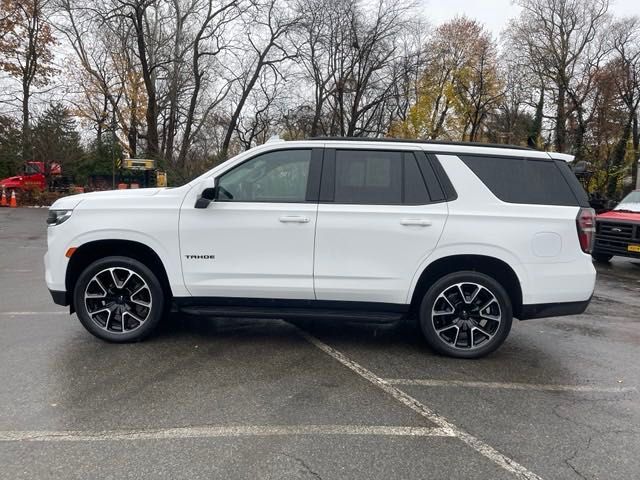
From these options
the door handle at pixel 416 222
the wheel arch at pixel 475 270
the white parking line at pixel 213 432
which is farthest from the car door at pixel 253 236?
the white parking line at pixel 213 432

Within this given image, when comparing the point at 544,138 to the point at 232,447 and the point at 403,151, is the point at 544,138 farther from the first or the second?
the point at 232,447

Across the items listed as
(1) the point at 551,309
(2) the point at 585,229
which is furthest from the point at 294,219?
(2) the point at 585,229

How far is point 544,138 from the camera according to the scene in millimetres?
33375

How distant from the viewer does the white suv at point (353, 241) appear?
425 centimetres

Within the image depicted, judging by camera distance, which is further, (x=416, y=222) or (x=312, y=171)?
(x=312, y=171)

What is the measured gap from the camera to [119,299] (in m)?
4.53

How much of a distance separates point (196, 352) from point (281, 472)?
203cm

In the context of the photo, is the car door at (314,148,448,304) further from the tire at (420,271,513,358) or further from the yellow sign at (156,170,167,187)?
the yellow sign at (156,170,167,187)

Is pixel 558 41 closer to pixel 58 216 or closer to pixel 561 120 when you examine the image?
pixel 561 120

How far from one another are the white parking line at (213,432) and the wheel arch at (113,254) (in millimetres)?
1705

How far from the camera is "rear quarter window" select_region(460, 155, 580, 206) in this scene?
14.2 ft

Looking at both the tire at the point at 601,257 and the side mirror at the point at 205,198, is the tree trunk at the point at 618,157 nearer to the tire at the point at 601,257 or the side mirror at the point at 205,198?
the tire at the point at 601,257

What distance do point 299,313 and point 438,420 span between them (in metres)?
1.60

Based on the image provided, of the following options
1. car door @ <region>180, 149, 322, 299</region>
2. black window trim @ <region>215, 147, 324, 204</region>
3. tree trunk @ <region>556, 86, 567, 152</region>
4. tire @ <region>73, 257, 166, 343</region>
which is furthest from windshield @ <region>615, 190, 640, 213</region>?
tree trunk @ <region>556, 86, 567, 152</region>
